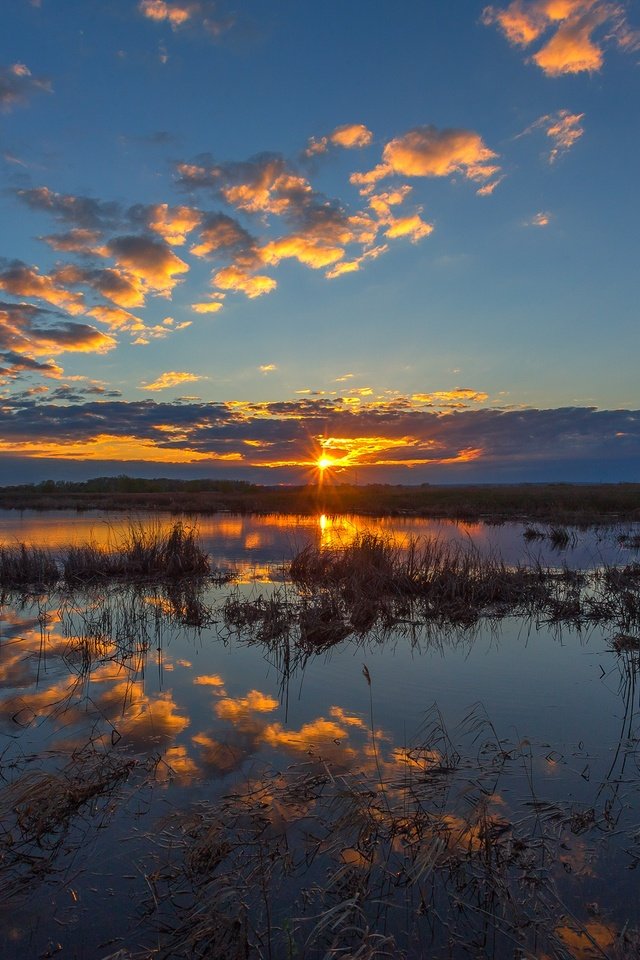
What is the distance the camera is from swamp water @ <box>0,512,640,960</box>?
327cm

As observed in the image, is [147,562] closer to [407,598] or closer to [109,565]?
[109,565]

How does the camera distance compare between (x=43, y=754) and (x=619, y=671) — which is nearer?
(x=43, y=754)

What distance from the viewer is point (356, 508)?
48.5m

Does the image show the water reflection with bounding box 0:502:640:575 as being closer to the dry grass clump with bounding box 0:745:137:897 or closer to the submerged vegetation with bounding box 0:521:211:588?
the submerged vegetation with bounding box 0:521:211:588

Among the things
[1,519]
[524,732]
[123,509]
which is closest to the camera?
[524,732]

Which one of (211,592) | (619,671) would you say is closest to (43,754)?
(619,671)

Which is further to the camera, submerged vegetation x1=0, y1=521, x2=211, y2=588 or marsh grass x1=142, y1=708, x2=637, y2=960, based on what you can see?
submerged vegetation x1=0, y1=521, x2=211, y2=588

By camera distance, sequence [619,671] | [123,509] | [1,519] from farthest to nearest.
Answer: [123,509]
[1,519]
[619,671]

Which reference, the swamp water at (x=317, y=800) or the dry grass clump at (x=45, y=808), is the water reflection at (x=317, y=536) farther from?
the dry grass clump at (x=45, y=808)

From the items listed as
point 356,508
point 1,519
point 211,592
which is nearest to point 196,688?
point 211,592

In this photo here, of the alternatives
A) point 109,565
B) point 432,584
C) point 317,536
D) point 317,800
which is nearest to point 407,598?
point 432,584

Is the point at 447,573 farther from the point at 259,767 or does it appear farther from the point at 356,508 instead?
the point at 356,508

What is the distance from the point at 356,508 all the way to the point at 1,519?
84.0 ft

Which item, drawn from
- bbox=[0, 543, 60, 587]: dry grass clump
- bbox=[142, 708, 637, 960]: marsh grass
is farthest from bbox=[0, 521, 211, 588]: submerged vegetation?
bbox=[142, 708, 637, 960]: marsh grass
